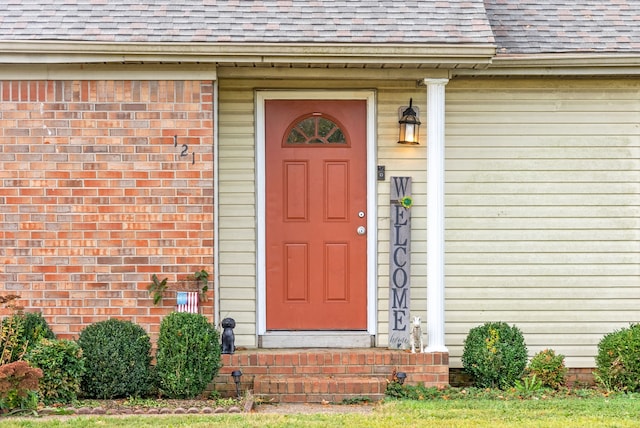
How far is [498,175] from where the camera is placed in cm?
816

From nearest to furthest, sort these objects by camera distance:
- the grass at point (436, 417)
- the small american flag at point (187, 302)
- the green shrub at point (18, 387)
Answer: the grass at point (436, 417)
the green shrub at point (18, 387)
the small american flag at point (187, 302)

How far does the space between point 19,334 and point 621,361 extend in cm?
510

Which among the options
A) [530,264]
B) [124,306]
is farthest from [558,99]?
[124,306]

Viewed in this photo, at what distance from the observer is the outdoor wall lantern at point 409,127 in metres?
7.89

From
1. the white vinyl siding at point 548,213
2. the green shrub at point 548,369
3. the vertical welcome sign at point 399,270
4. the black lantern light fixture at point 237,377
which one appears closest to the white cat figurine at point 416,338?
the vertical welcome sign at point 399,270

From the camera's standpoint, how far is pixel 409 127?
789cm

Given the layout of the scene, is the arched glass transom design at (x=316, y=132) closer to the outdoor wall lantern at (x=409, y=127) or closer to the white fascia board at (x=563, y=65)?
the outdoor wall lantern at (x=409, y=127)

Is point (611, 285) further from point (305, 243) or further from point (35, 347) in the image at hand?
point (35, 347)

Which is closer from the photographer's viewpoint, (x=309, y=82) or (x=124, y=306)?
(x=124, y=306)

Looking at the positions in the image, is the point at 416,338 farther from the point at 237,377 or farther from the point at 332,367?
the point at 237,377

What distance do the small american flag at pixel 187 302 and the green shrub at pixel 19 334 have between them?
109cm

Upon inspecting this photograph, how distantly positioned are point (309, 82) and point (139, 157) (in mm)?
1722

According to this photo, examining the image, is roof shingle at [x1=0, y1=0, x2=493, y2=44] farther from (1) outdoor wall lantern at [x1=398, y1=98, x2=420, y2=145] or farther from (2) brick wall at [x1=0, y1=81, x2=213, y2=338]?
(1) outdoor wall lantern at [x1=398, y1=98, x2=420, y2=145]

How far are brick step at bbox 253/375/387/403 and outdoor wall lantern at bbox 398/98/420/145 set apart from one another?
2.19 meters
